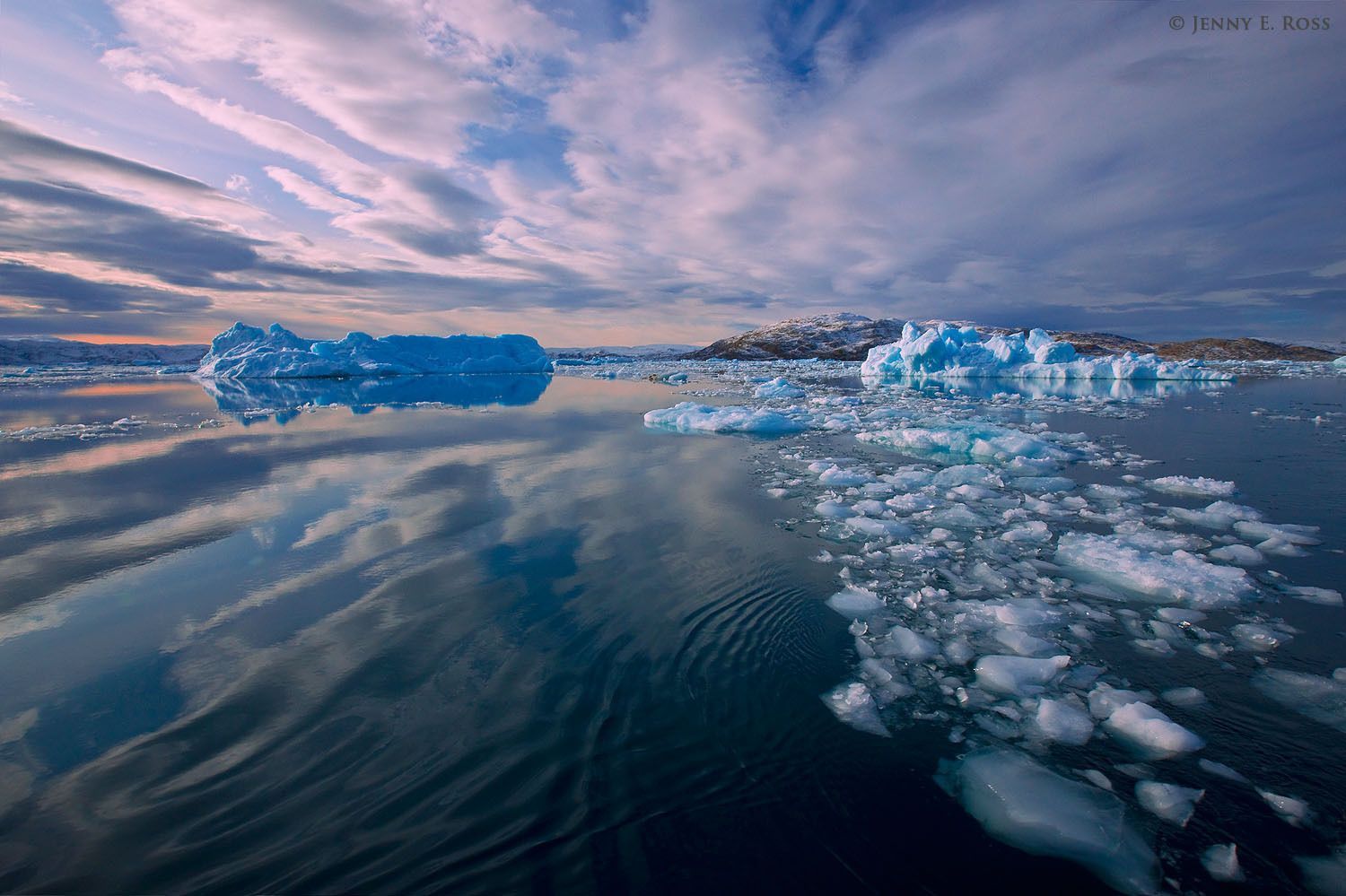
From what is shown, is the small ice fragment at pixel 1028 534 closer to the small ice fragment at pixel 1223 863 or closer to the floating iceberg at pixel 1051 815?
the floating iceberg at pixel 1051 815

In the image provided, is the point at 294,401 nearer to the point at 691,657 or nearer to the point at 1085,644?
the point at 691,657

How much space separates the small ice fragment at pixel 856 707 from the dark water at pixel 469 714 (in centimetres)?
10

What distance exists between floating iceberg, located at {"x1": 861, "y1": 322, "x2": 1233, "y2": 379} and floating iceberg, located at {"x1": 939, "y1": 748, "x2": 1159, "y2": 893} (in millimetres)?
44397

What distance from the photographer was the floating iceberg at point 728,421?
15.3 meters

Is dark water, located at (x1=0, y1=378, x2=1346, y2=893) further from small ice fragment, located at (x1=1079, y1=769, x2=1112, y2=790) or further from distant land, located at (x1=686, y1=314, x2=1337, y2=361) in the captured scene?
distant land, located at (x1=686, y1=314, x2=1337, y2=361)

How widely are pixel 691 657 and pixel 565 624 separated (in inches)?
48.0

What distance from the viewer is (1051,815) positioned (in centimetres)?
268

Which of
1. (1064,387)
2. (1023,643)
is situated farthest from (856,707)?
(1064,387)

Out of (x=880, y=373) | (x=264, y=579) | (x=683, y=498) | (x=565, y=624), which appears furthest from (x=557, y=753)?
(x=880, y=373)

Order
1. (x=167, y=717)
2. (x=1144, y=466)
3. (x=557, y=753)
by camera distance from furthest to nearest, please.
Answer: (x=1144, y=466)
(x=167, y=717)
(x=557, y=753)

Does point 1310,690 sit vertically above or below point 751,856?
above

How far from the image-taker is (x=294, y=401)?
2919 centimetres

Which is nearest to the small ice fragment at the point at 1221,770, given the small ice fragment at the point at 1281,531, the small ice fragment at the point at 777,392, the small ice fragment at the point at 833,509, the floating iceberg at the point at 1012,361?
the small ice fragment at the point at 833,509

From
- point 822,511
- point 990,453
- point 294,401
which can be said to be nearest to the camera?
point 822,511
